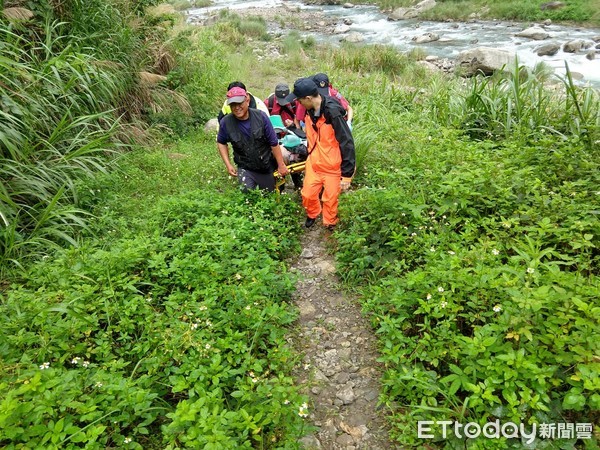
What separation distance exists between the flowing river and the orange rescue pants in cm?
1211

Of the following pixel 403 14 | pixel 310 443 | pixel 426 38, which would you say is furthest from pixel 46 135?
pixel 403 14

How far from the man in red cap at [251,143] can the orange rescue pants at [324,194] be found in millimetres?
506

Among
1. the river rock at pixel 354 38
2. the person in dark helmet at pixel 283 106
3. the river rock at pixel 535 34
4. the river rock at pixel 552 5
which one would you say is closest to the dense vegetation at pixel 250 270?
the person in dark helmet at pixel 283 106

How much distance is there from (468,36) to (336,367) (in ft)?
71.7

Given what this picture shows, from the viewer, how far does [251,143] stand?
4484mm

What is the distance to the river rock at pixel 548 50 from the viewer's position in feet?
52.2

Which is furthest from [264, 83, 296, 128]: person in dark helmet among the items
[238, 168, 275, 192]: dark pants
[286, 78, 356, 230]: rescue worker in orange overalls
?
[286, 78, 356, 230]: rescue worker in orange overalls

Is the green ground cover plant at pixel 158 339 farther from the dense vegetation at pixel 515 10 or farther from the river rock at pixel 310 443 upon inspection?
the dense vegetation at pixel 515 10

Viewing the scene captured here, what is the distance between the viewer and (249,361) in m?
2.43

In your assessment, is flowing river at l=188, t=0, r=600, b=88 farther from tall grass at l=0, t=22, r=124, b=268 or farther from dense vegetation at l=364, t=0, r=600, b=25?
tall grass at l=0, t=22, r=124, b=268

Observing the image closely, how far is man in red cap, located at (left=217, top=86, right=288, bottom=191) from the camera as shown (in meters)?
4.39

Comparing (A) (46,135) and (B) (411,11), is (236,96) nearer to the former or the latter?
(A) (46,135)

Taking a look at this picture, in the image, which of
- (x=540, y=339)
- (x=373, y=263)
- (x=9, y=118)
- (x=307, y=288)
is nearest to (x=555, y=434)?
(x=540, y=339)

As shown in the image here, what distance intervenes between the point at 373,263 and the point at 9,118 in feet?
12.7
